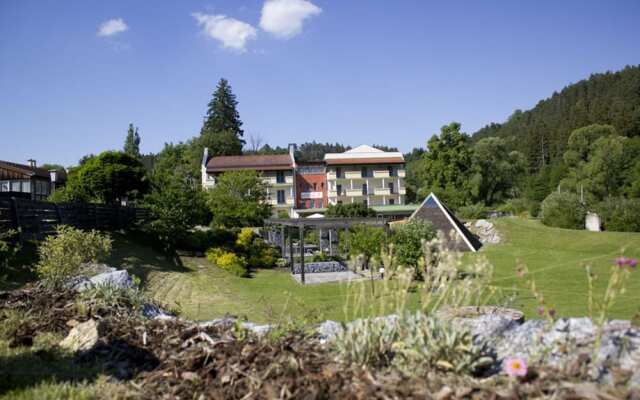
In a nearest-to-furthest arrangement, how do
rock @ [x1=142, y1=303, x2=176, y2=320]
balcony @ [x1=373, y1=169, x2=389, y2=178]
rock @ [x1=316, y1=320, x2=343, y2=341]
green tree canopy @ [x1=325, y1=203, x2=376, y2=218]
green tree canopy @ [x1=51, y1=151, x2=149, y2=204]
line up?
rock @ [x1=316, y1=320, x2=343, y2=341]
rock @ [x1=142, y1=303, x2=176, y2=320]
green tree canopy @ [x1=51, y1=151, x2=149, y2=204]
green tree canopy @ [x1=325, y1=203, x2=376, y2=218]
balcony @ [x1=373, y1=169, x2=389, y2=178]

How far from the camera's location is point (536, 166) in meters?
76.4

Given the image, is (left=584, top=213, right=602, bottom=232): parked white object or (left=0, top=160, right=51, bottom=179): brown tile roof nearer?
(left=584, top=213, right=602, bottom=232): parked white object

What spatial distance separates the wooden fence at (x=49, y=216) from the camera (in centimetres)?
1347

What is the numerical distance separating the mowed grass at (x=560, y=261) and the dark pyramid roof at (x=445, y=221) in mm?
886

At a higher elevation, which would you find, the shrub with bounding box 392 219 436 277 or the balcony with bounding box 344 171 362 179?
the balcony with bounding box 344 171 362 179

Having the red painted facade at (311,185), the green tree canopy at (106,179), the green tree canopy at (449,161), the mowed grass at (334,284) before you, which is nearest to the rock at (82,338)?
the mowed grass at (334,284)

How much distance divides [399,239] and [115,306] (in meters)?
12.2

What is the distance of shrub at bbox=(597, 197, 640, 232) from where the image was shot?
1008 inches

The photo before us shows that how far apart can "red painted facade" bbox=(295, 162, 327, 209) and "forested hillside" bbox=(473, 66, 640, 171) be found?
37.8 meters

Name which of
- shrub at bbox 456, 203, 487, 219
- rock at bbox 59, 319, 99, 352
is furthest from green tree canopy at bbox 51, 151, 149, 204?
rock at bbox 59, 319, 99, 352

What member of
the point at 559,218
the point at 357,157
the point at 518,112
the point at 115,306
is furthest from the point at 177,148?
the point at 518,112

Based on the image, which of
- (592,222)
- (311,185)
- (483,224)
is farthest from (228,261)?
(311,185)

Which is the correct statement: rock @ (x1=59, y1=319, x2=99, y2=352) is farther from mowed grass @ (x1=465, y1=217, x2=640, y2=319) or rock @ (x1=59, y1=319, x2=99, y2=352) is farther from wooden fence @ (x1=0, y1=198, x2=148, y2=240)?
mowed grass @ (x1=465, y1=217, x2=640, y2=319)

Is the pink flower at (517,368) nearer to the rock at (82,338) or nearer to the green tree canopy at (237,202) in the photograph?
the rock at (82,338)
